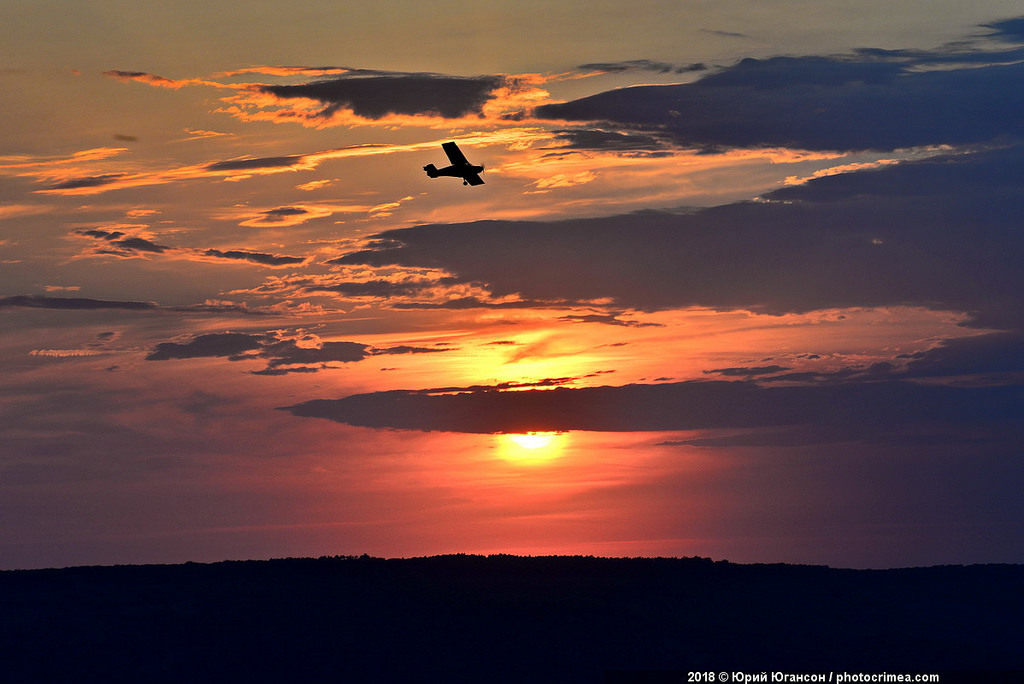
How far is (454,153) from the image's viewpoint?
354 feet

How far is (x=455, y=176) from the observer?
367 ft

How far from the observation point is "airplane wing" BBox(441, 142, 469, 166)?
108m

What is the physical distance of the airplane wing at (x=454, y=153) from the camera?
108 metres
